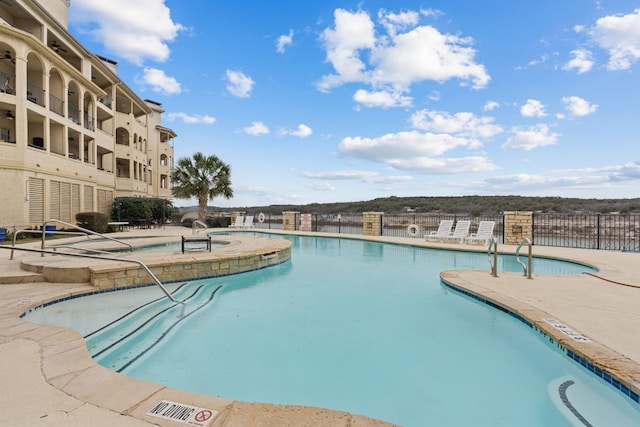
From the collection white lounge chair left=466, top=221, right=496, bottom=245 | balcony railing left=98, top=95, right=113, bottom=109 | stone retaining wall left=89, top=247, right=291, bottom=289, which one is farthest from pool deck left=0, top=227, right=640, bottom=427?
balcony railing left=98, top=95, right=113, bottom=109

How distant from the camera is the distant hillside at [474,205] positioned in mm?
28391

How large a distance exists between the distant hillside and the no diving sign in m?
25.7

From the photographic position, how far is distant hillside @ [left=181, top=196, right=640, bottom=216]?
28391 mm

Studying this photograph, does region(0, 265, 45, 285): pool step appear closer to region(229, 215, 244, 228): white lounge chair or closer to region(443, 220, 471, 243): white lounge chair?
region(443, 220, 471, 243): white lounge chair

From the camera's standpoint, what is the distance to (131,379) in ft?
7.89

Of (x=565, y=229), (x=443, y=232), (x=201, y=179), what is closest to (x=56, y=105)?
(x=201, y=179)

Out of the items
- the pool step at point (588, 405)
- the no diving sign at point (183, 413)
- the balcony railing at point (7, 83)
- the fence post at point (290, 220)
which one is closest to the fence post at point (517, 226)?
the pool step at point (588, 405)

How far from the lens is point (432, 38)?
12367mm

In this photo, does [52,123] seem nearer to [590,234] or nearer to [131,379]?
[131,379]

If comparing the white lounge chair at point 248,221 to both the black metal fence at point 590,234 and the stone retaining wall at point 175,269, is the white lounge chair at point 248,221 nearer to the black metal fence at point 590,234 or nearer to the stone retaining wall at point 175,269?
the stone retaining wall at point 175,269

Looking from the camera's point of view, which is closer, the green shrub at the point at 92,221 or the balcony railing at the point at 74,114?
the green shrub at the point at 92,221

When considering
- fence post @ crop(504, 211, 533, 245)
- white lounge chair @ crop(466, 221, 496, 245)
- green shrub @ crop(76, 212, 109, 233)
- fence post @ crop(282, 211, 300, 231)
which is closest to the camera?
white lounge chair @ crop(466, 221, 496, 245)

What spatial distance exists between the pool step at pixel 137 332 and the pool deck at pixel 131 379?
0.53 m

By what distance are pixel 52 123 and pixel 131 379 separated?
63.6ft
